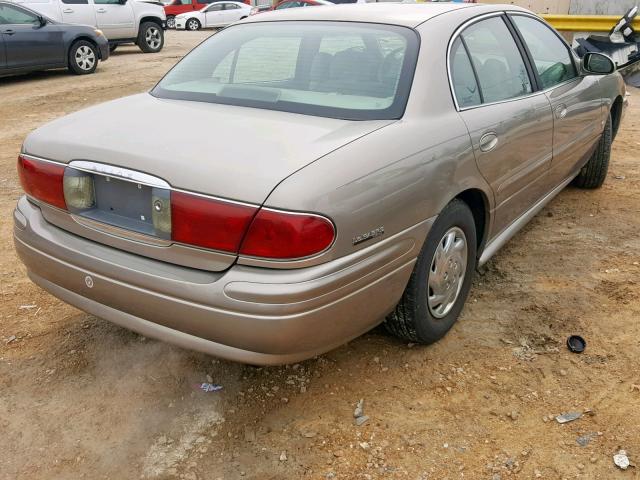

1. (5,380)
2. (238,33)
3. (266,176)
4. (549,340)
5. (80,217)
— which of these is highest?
(238,33)

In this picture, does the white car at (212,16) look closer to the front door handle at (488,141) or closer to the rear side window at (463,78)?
the rear side window at (463,78)

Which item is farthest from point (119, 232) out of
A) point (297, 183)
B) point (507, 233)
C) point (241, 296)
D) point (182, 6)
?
point (182, 6)

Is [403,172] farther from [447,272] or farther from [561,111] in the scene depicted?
[561,111]

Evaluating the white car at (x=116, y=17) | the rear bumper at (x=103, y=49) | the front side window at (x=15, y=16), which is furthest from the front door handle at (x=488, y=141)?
the white car at (x=116, y=17)

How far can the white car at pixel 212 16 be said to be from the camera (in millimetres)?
26172

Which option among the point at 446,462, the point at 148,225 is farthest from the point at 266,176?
the point at 446,462

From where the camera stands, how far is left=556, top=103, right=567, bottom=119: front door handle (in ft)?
12.2

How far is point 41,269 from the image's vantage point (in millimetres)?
2654

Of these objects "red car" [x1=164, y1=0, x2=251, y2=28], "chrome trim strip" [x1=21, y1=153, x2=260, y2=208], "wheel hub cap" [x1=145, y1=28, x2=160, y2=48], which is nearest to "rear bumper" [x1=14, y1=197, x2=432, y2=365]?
"chrome trim strip" [x1=21, y1=153, x2=260, y2=208]

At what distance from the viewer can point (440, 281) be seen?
9.44 feet

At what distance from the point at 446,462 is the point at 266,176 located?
1.25 meters

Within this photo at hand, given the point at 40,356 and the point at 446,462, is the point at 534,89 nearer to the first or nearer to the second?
the point at 446,462

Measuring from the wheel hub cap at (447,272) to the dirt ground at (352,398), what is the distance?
219mm

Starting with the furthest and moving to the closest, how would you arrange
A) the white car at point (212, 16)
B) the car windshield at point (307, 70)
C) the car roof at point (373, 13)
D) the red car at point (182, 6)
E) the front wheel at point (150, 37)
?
the red car at point (182, 6)
the white car at point (212, 16)
the front wheel at point (150, 37)
the car roof at point (373, 13)
the car windshield at point (307, 70)
